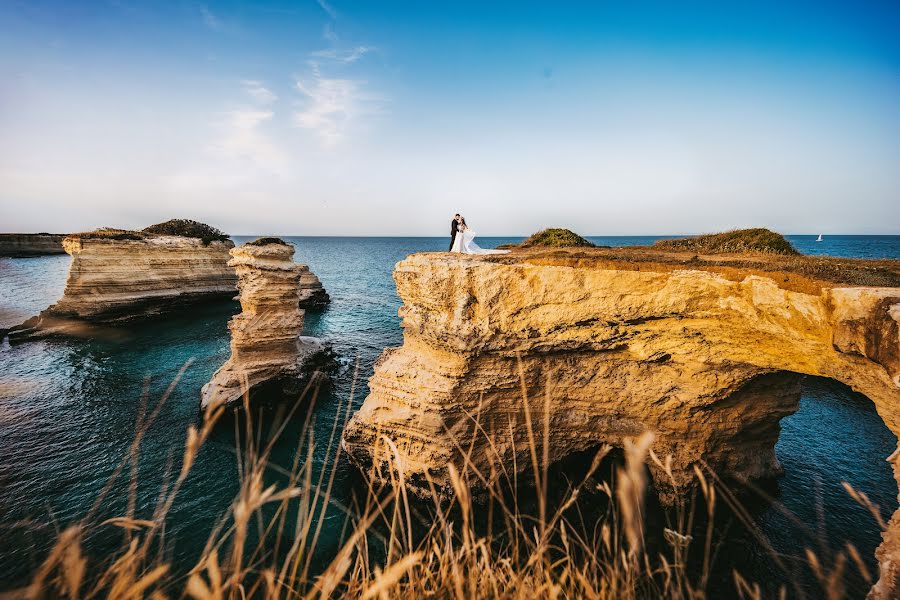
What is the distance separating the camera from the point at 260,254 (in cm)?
1462

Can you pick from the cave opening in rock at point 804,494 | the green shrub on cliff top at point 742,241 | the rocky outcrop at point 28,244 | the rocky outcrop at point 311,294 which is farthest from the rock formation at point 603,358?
the rocky outcrop at point 28,244

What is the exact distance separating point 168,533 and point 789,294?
12.7 m

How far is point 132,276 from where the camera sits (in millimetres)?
24703

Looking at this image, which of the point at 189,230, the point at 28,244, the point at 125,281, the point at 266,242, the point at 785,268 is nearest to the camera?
the point at 785,268

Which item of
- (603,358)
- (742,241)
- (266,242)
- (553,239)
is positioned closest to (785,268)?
(603,358)

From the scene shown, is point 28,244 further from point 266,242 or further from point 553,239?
point 553,239

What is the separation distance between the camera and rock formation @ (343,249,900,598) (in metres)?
6.80

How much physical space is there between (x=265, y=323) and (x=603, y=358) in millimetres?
12417

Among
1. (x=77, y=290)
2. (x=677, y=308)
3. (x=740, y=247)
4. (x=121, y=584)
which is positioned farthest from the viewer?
(x=77, y=290)

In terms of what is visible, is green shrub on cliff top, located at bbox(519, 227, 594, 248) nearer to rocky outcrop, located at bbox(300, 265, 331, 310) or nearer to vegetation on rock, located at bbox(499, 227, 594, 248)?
vegetation on rock, located at bbox(499, 227, 594, 248)

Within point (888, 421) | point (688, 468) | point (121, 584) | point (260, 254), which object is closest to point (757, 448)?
point (688, 468)

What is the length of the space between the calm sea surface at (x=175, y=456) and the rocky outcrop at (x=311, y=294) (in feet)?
36.5

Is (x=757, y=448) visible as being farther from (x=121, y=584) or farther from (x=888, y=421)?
(x=121, y=584)

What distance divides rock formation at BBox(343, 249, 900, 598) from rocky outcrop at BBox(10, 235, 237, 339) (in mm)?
22975
